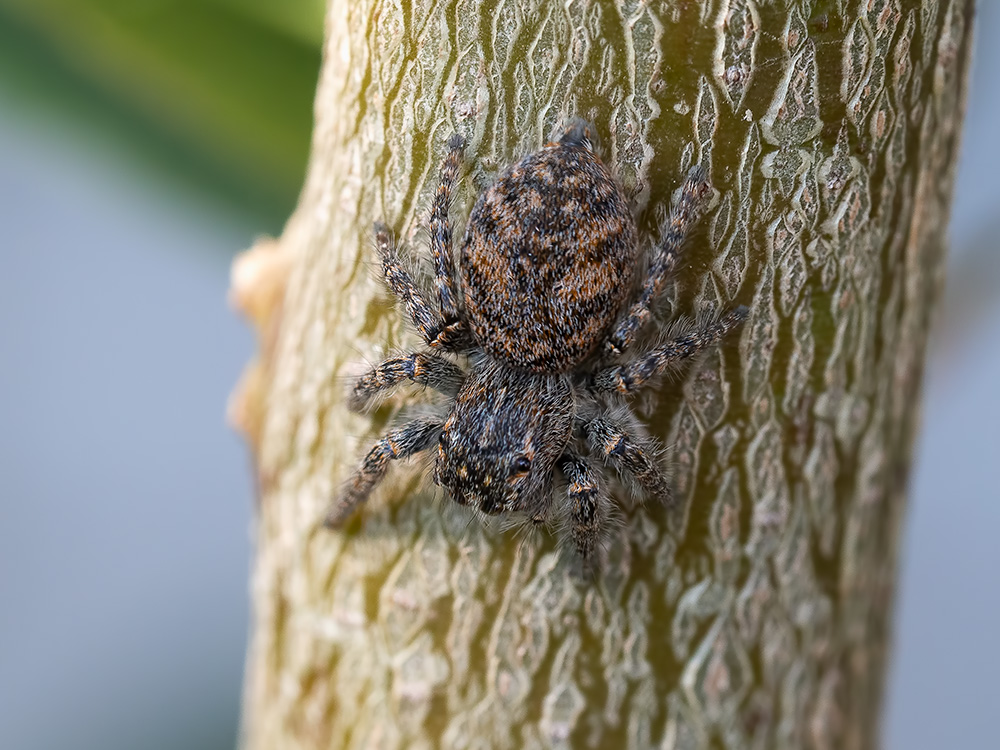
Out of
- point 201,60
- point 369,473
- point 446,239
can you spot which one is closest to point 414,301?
point 446,239

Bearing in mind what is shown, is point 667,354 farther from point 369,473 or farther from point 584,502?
point 369,473

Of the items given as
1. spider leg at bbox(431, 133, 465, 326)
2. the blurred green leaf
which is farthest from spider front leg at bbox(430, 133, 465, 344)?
the blurred green leaf

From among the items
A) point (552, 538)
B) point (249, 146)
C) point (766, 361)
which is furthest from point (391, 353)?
point (249, 146)

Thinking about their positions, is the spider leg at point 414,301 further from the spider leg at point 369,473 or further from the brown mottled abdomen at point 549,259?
the spider leg at point 369,473

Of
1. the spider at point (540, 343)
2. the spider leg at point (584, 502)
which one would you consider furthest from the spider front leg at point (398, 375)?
the spider leg at point (584, 502)

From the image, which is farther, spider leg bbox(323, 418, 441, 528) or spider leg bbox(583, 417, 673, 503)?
spider leg bbox(323, 418, 441, 528)

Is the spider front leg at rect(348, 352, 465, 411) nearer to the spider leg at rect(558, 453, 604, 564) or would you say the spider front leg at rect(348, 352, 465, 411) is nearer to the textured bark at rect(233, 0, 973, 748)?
the textured bark at rect(233, 0, 973, 748)
